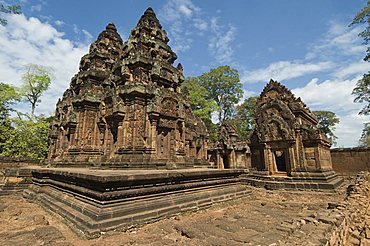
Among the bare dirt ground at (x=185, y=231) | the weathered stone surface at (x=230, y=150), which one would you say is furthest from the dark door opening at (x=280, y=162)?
the bare dirt ground at (x=185, y=231)

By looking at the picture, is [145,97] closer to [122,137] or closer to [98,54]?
[122,137]

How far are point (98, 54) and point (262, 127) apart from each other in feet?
33.8

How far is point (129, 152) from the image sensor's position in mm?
6750

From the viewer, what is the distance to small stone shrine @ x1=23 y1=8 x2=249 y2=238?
3.65 meters

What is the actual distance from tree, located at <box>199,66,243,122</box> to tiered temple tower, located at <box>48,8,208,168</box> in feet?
78.0

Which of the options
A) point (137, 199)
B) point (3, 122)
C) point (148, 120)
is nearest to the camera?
point (137, 199)

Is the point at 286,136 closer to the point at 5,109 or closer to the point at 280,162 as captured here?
the point at 280,162

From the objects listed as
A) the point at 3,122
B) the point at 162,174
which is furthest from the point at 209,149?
the point at 3,122

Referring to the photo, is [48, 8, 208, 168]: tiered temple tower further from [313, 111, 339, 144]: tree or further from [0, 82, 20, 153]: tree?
[313, 111, 339, 144]: tree

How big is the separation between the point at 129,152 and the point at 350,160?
51.6ft

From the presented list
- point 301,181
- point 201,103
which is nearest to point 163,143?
point 301,181

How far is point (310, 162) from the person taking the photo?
10117mm

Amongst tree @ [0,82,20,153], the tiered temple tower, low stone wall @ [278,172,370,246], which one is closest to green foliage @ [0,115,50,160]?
tree @ [0,82,20,153]

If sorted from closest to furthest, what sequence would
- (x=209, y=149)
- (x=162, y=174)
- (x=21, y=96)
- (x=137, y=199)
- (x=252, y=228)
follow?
(x=252, y=228) < (x=137, y=199) < (x=162, y=174) < (x=209, y=149) < (x=21, y=96)
